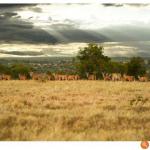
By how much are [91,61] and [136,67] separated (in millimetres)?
448

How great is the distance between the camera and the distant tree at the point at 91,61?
17.4 feet

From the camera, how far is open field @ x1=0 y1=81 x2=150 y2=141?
5043mm

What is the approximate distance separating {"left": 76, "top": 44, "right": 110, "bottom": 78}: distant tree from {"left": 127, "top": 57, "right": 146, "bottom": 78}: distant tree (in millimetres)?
230

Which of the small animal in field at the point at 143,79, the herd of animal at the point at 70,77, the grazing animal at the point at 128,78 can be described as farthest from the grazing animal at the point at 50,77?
the small animal in field at the point at 143,79

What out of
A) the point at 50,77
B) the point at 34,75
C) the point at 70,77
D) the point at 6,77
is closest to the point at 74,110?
the point at 70,77

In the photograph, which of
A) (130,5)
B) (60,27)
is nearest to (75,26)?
(60,27)

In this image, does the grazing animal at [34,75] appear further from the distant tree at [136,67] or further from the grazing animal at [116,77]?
the distant tree at [136,67]

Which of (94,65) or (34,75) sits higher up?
(94,65)

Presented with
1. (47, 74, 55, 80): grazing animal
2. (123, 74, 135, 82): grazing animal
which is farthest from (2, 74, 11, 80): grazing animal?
(123, 74, 135, 82): grazing animal

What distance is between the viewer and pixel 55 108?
520 cm

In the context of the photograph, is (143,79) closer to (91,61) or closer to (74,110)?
(91,61)

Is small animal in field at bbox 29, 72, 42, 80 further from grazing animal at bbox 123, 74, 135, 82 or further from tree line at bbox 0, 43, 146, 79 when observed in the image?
grazing animal at bbox 123, 74, 135, 82

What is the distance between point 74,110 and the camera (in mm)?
5211

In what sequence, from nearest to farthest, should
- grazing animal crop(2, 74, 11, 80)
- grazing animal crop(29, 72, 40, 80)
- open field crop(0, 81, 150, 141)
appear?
open field crop(0, 81, 150, 141) < grazing animal crop(2, 74, 11, 80) < grazing animal crop(29, 72, 40, 80)
